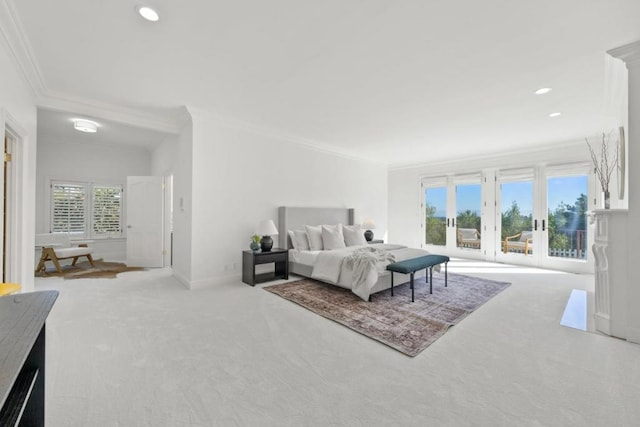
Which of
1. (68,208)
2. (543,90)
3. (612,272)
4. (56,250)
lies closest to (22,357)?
(612,272)

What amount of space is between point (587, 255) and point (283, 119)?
661cm

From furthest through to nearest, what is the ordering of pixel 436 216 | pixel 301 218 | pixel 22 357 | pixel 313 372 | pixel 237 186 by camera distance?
pixel 436 216, pixel 301 218, pixel 237 186, pixel 313 372, pixel 22 357

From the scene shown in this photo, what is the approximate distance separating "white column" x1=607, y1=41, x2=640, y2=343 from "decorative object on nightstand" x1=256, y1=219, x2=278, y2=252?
422 centimetres

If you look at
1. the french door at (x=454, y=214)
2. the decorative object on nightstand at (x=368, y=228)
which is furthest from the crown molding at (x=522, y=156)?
the decorative object on nightstand at (x=368, y=228)

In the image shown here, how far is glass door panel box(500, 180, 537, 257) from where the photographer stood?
6312 millimetres

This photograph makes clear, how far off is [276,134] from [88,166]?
4.82 meters

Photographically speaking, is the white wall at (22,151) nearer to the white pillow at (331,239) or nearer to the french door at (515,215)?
the white pillow at (331,239)

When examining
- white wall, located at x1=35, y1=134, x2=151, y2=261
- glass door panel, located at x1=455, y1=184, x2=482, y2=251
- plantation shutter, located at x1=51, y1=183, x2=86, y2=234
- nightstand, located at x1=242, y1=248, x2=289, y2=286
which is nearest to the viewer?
nightstand, located at x1=242, y1=248, x2=289, y2=286

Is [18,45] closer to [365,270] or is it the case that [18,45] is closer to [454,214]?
[365,270]

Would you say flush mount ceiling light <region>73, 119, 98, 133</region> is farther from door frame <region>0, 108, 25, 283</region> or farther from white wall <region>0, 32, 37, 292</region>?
door frame <region>0, 108, 25, 283</region>

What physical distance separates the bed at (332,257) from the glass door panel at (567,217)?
A: 11.1 ft

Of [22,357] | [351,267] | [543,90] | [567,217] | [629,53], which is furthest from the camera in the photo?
[567,217]

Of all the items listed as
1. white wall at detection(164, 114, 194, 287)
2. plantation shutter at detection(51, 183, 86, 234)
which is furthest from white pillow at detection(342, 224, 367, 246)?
plantation shutter at detection(51, 183, 86, 234)

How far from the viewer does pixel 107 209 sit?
6.78 meters
